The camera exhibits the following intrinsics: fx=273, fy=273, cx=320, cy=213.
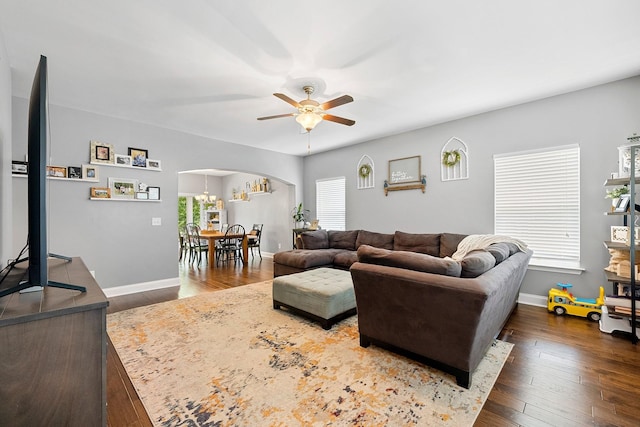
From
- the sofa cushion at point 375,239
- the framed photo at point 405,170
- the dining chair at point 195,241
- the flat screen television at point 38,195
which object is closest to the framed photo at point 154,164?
the dining chair at point 195,241

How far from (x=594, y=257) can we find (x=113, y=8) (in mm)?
5400

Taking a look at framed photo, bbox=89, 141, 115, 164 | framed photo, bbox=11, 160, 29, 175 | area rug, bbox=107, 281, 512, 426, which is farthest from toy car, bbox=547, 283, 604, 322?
framed photo, bbox=11, 160, 29, 175

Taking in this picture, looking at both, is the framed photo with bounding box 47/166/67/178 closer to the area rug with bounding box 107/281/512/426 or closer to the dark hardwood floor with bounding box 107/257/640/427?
the area rug with bounding box 107/281/512/426

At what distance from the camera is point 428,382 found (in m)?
1.96

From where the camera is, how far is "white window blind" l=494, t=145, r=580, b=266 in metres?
3.46

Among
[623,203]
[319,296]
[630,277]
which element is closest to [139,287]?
[319,296]

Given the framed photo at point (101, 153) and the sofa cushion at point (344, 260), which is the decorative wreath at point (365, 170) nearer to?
the sofa cushion at point (344, 260)

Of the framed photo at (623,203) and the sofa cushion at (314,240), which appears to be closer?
the framed photo at (623,203)

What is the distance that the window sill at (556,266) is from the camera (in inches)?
133

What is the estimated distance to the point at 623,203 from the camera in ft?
9.02

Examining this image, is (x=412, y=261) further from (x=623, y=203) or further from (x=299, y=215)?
(x=299, y=215)

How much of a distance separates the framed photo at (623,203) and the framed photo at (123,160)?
247 inches

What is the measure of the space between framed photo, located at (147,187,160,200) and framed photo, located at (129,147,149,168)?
0.38 meters

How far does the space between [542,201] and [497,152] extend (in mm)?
899
